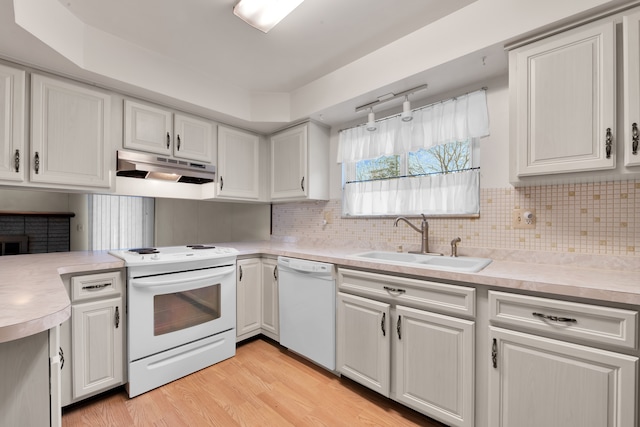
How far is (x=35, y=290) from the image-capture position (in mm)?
1012

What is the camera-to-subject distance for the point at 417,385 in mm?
1543

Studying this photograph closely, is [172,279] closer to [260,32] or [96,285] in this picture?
[96,285]

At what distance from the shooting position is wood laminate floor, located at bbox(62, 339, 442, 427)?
1.58m

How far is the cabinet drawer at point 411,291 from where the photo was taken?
4.55 feet

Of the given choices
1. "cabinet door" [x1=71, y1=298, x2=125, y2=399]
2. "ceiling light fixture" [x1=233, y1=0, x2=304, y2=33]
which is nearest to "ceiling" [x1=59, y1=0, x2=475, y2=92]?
"ceiling light fixture" [x1=233, y1=0, x2=304, y2=33]

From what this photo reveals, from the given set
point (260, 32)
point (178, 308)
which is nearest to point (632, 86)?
point (260, 32)

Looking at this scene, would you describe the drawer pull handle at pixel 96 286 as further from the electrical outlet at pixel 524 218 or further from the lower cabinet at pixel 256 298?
the electrical outlet at pixel 524 218

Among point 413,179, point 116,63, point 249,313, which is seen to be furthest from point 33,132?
point 413,179

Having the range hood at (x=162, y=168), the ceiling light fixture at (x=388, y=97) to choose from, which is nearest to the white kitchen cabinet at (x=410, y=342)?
the ceiling light fixture at (x=388, y=97)

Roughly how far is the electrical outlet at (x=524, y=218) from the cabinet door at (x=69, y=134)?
112 inches

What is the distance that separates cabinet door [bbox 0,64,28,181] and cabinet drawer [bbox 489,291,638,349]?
9.10 feet

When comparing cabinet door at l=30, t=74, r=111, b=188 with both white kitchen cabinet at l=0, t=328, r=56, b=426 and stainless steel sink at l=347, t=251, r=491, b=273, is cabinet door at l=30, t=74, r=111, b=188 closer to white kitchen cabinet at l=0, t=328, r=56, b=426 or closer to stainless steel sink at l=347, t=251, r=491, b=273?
white kitchen cabinet at l=0, t=328, r=56, b=426

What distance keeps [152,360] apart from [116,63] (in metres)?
2.05

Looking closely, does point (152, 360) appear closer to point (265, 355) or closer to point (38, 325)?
point (265, 355)
